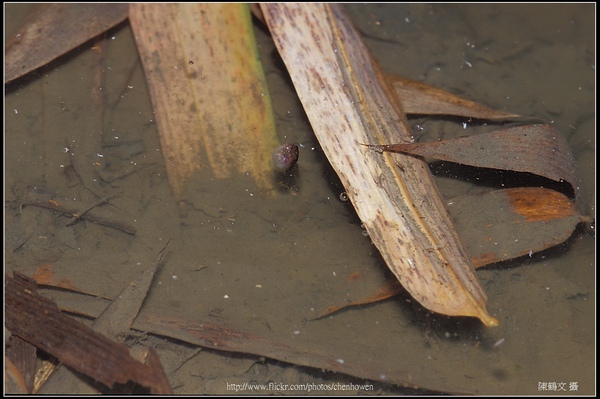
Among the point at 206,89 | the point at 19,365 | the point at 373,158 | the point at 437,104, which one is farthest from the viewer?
the point at 437,104

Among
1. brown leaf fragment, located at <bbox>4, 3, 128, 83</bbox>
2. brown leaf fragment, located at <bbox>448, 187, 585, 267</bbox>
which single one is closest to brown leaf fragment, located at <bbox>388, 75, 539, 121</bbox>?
brown leaf fragment, located at <bbox>448, 187, 585, 267</bbox>

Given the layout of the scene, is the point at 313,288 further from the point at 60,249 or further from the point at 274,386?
the point at 60,249

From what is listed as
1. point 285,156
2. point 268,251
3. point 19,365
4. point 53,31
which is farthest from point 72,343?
A: point 53,31

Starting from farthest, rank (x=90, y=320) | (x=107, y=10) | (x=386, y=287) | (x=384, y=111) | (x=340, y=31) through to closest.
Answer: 1. (x=107, y=10)
2. (x=340, y=31)
3. (x=384, y=111)
4. (x=386, y=287)
5. (x=90, y=320)

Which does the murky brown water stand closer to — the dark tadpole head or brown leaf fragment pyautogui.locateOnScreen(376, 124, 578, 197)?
the dark tadpole head

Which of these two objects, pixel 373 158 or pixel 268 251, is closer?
pixel 373 158

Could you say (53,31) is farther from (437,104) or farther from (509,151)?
(509,151)

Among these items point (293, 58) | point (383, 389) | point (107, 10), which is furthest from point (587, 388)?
point (107, 10)
